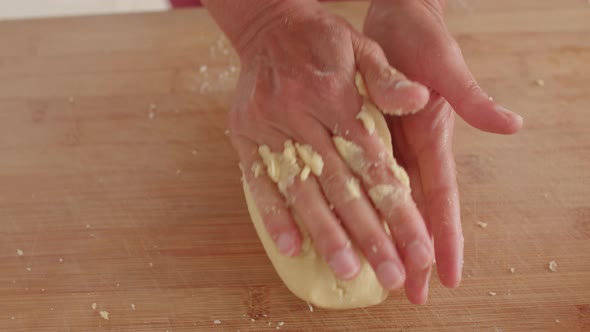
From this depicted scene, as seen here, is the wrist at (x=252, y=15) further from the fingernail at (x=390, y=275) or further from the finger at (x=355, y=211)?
→ the fingernail at (x=390, y=275)

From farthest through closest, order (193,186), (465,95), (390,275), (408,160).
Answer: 1. (193,186)
2. (408,160)
3. (465,95)
4. (390,275)

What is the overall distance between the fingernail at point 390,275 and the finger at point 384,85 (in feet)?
0.90

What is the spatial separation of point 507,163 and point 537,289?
Result: 0.33 meters

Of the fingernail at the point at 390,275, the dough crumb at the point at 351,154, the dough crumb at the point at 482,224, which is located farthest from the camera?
the dough crumb at the point at 482,224

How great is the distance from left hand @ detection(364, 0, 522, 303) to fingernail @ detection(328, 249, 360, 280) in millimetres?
128

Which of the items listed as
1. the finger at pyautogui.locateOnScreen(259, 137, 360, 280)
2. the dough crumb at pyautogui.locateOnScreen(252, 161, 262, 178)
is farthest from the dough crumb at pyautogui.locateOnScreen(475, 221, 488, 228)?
the dough crumb at pyautogui.locateOnScreen(252, 161, 262, 178)

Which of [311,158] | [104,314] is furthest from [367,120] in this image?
[104,314]

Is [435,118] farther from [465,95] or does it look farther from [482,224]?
[482,224]

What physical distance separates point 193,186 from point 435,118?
1.90ft

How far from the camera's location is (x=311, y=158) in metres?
1.08

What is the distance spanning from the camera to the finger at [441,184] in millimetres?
1054

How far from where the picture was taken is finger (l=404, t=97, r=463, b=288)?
105 centimetres

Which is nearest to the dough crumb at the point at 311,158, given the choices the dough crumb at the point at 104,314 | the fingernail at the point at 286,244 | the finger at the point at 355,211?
the finger at the point at 355,211

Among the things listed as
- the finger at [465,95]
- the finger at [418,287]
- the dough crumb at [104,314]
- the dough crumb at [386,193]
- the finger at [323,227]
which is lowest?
the dough crumb at [104,314]
